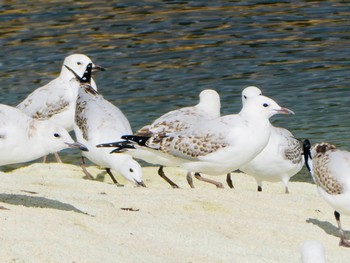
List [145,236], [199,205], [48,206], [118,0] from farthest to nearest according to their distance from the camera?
1. [118,0]
2. [199,205]
3. [48,206]
4. [145,236]

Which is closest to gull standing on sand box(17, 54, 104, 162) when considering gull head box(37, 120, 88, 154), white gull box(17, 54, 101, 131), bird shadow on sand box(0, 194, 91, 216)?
white gull box(17, 54, 101, 131)

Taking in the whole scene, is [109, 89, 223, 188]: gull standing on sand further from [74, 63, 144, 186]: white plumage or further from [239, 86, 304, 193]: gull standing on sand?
[239, 86, 304, 193]: gull standing on sand

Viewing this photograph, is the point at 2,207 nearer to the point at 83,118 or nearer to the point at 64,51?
the point at 83,118

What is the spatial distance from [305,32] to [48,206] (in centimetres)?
1436

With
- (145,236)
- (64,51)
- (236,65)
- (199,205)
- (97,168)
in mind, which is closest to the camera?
(145,236)

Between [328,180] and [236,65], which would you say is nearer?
[328,180]

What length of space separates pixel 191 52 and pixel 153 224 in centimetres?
1345

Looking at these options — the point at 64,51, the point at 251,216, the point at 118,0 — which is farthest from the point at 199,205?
the point at 118,0

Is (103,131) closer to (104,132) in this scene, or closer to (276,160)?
(104,132)

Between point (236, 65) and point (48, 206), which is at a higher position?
point (48, 206)

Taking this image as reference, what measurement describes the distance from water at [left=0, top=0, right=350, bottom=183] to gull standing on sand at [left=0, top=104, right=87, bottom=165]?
6.39m

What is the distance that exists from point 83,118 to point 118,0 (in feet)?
47.9

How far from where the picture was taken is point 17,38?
2541 cm

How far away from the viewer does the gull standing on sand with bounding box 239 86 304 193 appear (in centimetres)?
1343
